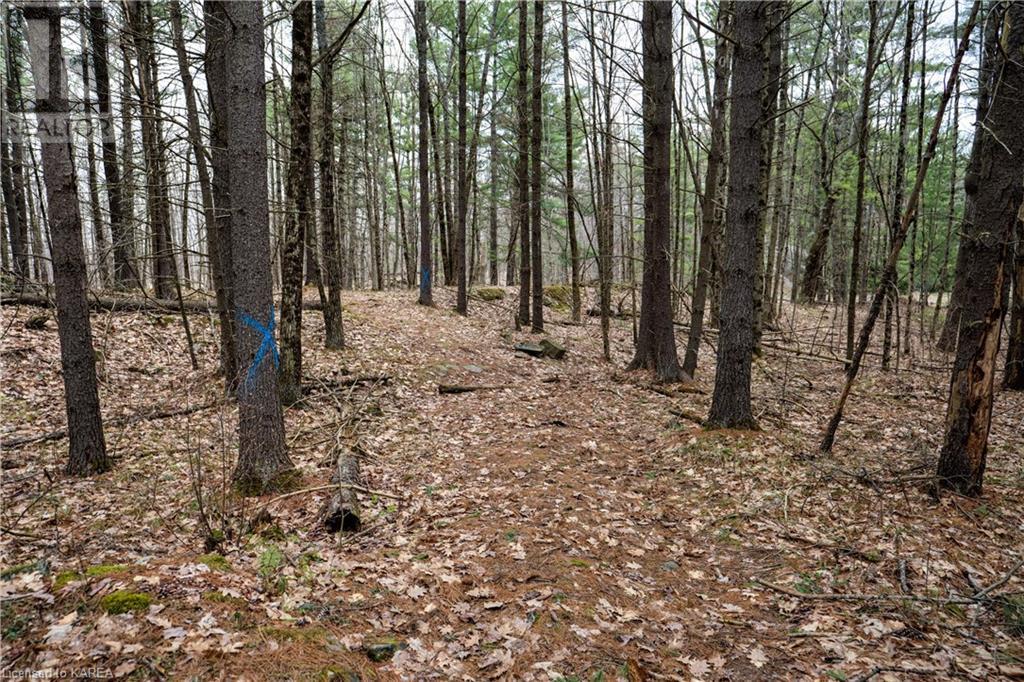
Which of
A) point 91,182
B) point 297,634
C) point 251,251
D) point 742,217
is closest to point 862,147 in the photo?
point 742,217

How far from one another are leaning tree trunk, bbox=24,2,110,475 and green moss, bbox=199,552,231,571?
3.52m

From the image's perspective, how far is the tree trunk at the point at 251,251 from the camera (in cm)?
527

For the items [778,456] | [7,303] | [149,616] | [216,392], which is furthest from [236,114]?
[7,303]

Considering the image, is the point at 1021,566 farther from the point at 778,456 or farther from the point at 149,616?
the point at 149,616

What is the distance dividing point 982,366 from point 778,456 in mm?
2330

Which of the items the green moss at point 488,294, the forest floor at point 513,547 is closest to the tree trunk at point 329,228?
the forest floor at point 513,547

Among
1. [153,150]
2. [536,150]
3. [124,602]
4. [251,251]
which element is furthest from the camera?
[536,150]

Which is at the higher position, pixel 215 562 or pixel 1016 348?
pixel 1016 348

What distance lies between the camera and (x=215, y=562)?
4012mm

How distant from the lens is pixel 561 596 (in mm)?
4102

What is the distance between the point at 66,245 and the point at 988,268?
9.87m

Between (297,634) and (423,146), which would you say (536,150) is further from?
(297,634)

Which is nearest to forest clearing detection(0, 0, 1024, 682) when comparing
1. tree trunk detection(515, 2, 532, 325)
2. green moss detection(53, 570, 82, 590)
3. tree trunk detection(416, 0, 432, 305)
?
green moss detection(53, 570, 82, 590)

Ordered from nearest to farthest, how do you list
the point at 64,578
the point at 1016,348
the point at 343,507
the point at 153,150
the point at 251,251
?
the point at 64,578, the point at 343,507, the point at 251,251, the point at 153,150, the point at 1016,348
